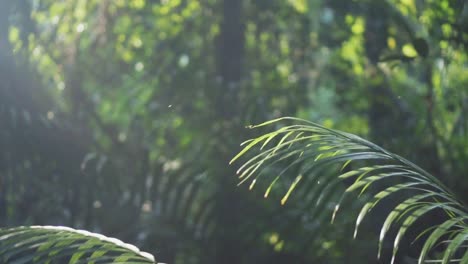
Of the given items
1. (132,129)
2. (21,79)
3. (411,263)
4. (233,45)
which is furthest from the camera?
(233,45)

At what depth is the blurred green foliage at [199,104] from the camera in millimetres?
2861

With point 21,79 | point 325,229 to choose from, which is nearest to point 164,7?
point 21,79

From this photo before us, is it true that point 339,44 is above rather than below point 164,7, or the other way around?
below

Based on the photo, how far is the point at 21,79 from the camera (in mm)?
3168

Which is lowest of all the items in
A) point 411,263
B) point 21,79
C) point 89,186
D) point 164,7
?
point 411,263

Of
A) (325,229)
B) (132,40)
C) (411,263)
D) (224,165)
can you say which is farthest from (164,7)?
(411,263)

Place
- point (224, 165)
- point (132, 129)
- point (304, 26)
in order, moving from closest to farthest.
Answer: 1. point (224, 165)
2. point (132, 129)
3. point (304, 26)

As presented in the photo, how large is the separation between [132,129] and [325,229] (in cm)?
109

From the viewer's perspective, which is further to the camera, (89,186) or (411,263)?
(89,186)

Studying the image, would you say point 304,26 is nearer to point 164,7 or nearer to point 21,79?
point 164,7

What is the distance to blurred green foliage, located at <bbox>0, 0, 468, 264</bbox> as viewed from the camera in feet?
9.39

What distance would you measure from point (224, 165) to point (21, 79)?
0.94m

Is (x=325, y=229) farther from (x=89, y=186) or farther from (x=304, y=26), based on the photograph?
(x=304, y=26)

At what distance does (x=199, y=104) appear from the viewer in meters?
3.57
